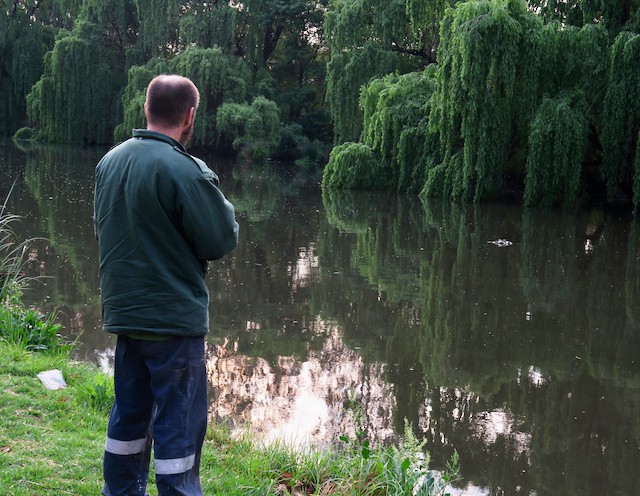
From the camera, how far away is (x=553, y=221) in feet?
50.0

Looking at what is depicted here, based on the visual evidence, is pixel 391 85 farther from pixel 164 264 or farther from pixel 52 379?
pixel 164 264

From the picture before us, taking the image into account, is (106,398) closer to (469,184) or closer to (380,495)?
(380,495)

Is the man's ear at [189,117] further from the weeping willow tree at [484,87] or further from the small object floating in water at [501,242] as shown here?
the weeping willow tree at [484,87]

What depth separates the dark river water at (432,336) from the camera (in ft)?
15.7

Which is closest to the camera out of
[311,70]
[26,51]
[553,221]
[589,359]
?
[589,359]

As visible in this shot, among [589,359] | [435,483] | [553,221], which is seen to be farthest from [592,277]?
[435,483]

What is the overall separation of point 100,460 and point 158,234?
1.28 m

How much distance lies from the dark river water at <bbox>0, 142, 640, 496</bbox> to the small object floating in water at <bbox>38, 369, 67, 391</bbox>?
1000mm

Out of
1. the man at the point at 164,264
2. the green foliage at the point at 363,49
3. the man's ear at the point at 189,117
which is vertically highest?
the green foliage at the point at 363,49

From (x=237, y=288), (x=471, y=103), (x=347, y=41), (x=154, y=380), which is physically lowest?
(x=237, y=288)

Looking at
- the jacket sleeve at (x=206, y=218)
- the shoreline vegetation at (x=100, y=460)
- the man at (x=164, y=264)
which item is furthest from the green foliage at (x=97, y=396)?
the jacket sleeve at (x=206, y=218)

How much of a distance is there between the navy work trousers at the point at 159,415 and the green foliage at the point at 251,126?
27.8 meters

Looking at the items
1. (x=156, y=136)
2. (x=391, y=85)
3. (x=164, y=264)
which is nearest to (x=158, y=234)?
(x=164, y=264)

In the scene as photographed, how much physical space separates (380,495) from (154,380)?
3.99ft
